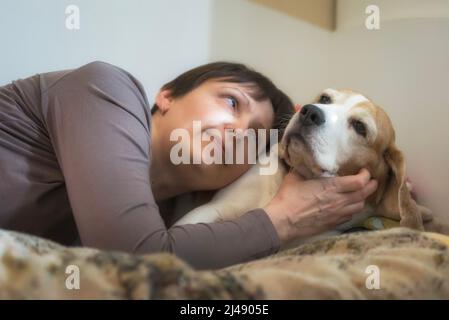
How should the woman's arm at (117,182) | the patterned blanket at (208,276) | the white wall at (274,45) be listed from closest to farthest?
the patterned blanket at (208,276) → the woman's arm at (117,182) → the white wall at (274,45)

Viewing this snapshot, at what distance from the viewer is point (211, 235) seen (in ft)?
2.69

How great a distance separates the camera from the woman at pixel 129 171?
784 mm

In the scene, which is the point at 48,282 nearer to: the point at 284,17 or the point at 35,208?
the point at 35,208

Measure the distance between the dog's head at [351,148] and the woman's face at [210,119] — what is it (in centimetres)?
13

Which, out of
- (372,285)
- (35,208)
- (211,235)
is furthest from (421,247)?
(35,208)

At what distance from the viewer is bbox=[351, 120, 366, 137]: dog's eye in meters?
1.16

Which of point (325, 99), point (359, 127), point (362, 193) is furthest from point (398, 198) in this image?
point (325, 99)

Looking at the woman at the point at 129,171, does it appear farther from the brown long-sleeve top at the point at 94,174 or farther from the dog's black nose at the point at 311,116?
the dog's black nose at the point at 311,116

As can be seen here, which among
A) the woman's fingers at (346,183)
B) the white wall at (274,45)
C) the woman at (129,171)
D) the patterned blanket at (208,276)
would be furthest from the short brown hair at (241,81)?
the patterned blanket at (208,276)

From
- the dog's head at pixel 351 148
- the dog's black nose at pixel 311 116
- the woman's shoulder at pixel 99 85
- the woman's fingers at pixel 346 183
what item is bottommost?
the woman's fingers at pixel 346 183

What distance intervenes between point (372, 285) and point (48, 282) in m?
0.41

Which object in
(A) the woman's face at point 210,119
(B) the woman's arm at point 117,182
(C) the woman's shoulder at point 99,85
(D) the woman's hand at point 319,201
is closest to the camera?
(B) the woman's arm at point 117,182

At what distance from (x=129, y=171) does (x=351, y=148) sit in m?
0.60

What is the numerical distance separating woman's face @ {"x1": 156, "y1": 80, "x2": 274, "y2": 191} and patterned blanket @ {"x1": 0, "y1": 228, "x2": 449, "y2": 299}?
49 centimetres
